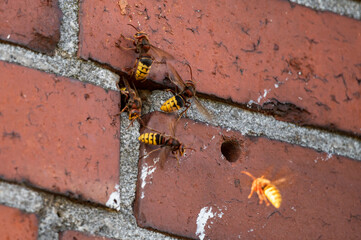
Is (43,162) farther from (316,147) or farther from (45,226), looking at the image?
(316,147)

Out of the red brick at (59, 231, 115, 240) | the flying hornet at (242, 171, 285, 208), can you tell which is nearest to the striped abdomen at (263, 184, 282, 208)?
the flying hornet at (242, 171, 285, 208)

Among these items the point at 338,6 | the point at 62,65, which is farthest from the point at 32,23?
the point at 338,6

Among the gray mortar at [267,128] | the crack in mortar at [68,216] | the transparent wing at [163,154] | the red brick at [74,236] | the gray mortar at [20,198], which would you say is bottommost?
the red brick at [74,236]

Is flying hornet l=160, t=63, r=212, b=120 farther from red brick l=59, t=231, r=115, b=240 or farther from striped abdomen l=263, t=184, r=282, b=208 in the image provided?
red brick l=59, t=231, r=115, b=240

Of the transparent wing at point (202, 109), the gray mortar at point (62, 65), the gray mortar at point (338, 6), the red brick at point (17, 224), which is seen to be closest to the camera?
the red brick at point (17, 224)

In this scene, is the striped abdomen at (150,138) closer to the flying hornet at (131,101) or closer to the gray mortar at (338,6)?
the flying hornet at (131,101)

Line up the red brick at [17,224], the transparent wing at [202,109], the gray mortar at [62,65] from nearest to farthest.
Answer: the red brick at [17,224]
the gray mortar at [62,65]
the transparent wing at [202,109]

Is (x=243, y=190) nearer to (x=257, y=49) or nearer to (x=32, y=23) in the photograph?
(x=257, y=49)

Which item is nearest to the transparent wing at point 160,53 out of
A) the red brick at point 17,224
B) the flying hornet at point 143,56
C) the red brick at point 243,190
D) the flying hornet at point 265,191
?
the flying hornet at point 143,56
